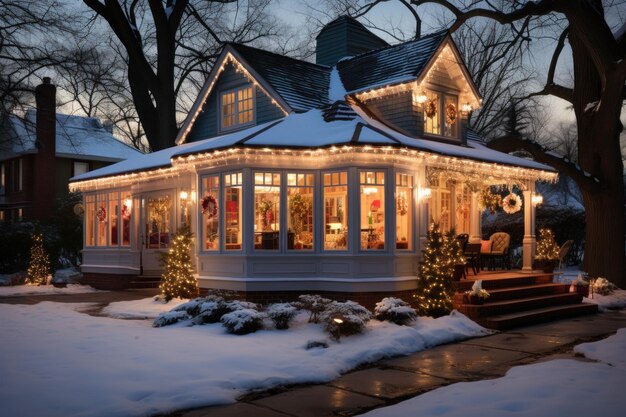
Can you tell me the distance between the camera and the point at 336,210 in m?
13.8

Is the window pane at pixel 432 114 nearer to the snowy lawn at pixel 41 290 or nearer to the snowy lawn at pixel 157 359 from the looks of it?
the snowy lawn at pixel 157 359

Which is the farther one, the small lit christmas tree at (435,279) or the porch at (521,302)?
the porch at (521,302)

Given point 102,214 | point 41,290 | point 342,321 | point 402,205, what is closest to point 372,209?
point 402,205

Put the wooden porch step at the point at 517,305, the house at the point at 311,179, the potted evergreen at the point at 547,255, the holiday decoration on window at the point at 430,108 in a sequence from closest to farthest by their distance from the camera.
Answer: the wooden porch step at the point at 517,305 < the house at the point at 311,179 < the holiday decoration on window at the point at 430,108 < the potted evergreen at the point at 547,255

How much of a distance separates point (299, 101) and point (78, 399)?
10960mm

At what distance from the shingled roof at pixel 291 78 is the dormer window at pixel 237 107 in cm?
77

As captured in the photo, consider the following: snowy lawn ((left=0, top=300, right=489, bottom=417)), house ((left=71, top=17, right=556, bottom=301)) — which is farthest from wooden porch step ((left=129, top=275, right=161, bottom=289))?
snowy lawn ((left=0, top=300, right=489, bottom=417))

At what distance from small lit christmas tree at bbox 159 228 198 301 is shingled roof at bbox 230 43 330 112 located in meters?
4.32

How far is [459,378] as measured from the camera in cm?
815

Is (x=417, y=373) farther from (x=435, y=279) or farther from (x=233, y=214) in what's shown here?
(x=233, y=214)

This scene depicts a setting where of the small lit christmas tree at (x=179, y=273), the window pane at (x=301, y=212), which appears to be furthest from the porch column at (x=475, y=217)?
A: the small lit christmas tree at (x=179, y=273)

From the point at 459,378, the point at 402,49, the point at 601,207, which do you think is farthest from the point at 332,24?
the point at 459,378

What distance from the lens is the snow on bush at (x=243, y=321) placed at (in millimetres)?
10595

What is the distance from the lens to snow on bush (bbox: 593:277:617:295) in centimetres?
1731
